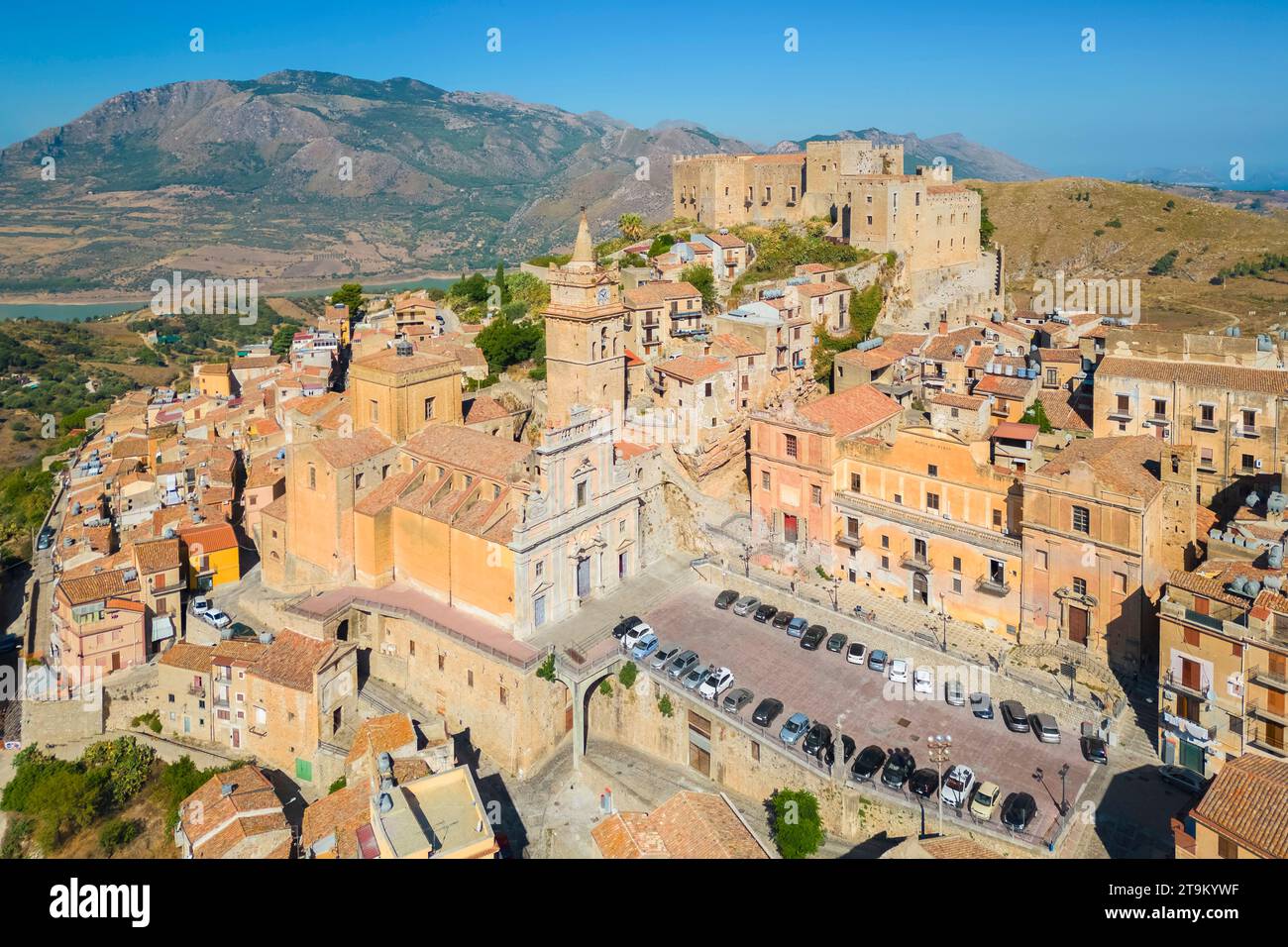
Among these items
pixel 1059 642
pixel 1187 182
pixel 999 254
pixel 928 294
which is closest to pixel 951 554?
pixel 1059 642

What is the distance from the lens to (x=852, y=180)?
57.9 meters

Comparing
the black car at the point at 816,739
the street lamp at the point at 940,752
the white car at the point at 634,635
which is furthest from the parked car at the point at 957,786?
the white car at the point at 634,635

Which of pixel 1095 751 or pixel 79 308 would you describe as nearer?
pixel 1095 751

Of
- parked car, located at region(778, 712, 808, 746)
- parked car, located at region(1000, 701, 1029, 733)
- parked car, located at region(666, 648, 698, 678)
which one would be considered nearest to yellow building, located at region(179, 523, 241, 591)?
parked car, located at region(666, 648, 698, 678)

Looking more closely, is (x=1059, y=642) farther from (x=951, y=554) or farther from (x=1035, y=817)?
(x=1035, y=817)

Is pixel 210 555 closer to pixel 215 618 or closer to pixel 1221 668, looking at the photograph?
pixel 215 618

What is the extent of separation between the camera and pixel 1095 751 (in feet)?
83.9

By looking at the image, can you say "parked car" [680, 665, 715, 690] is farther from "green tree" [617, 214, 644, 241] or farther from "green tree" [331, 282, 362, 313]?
"green tree" [331, 282, 362, 313]

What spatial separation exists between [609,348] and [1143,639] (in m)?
22.6

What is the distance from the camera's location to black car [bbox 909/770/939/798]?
24.4 metres

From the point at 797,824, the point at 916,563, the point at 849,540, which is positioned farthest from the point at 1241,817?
the point at 849,540

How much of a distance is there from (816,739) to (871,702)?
2.96m

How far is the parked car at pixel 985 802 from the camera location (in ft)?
77.2

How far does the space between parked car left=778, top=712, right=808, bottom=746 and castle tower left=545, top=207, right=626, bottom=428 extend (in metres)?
16.1
